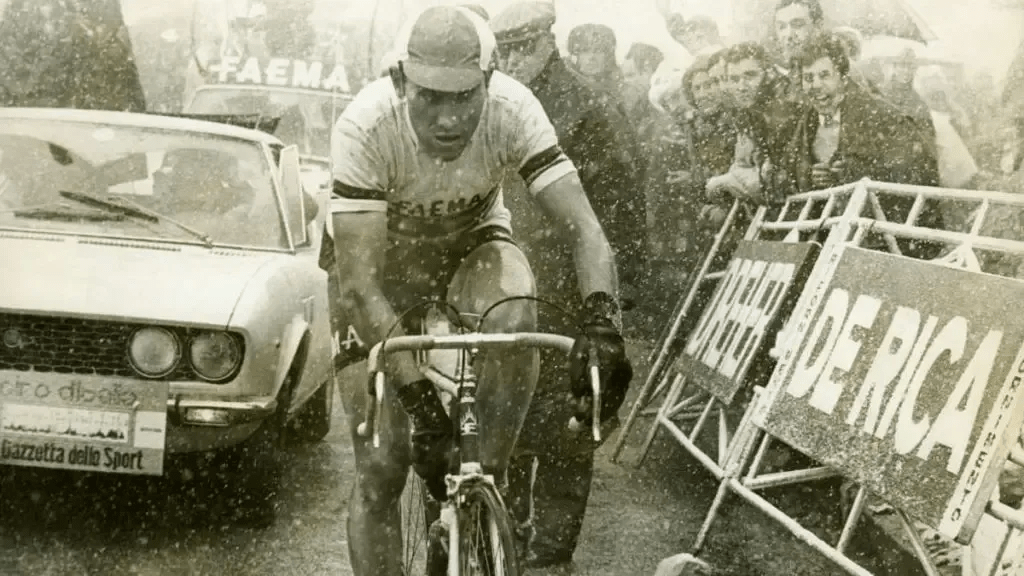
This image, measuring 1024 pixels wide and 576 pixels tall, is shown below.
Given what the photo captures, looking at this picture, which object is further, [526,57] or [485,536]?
[526,57]

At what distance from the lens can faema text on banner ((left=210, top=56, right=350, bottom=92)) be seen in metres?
3.88

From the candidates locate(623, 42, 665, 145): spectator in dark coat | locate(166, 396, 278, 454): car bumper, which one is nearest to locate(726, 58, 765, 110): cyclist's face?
locate(623, 42, 665, 145): spectator in dark coat

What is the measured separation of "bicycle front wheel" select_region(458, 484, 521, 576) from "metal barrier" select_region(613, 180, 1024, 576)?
3.96 ft

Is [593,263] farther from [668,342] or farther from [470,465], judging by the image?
[668,342]

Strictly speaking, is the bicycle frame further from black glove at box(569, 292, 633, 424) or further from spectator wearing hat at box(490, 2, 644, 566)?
spectator wearing hat at box(490, 2, 644, 566)

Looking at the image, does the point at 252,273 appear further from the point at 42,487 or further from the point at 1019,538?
the point at 1019,538

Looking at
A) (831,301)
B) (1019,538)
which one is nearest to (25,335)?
(831,301)

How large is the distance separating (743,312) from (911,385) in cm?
109

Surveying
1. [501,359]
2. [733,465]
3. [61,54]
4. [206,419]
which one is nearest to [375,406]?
[501,359]

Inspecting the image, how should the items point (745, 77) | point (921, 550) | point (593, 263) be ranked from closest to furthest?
point (593, 263)
point (921, 550)
point (745, 77)

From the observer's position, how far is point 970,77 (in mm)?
3684

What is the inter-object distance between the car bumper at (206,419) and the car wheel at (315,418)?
0.97 m

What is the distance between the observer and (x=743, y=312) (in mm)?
3980

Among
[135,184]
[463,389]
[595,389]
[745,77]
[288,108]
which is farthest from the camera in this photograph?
[288,108]
